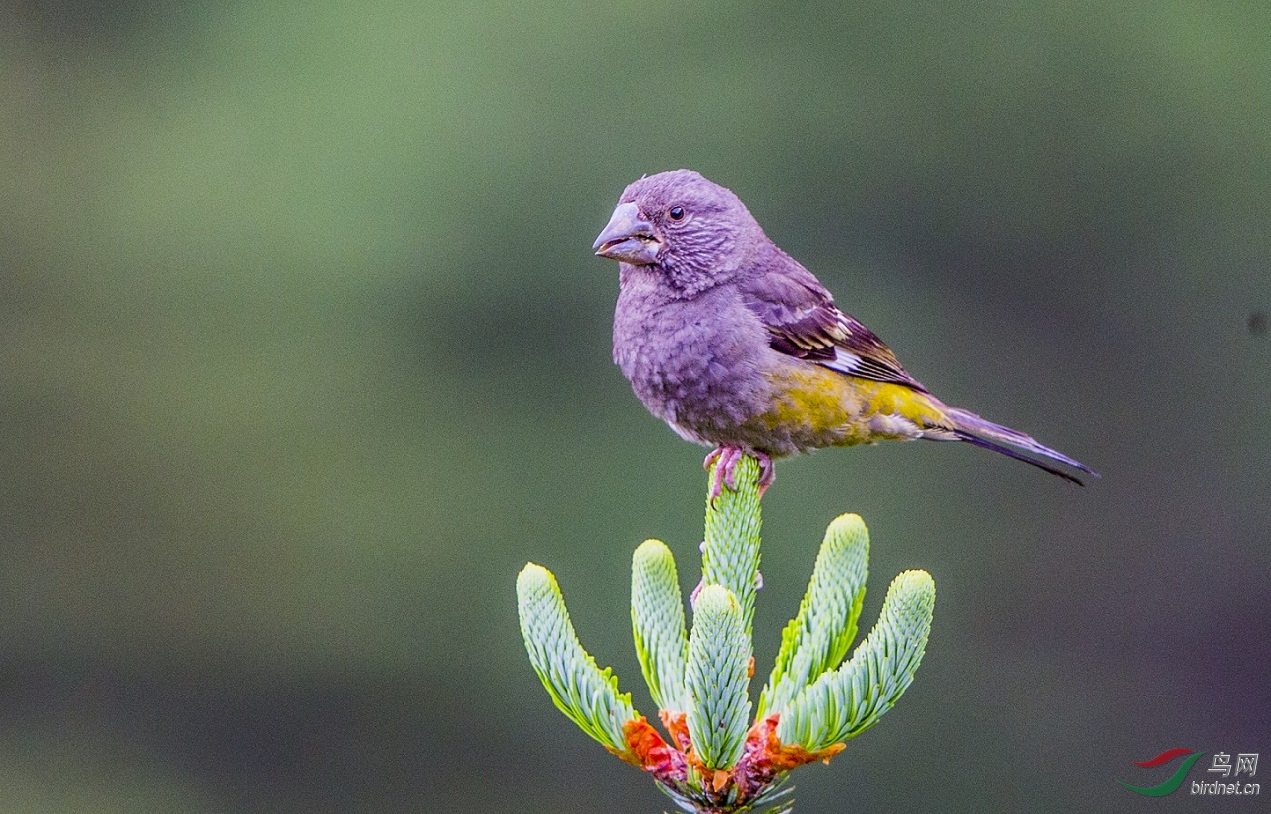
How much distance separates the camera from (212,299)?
7.80 metres

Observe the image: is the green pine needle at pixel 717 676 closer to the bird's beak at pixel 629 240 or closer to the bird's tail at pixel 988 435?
the bird's beak at pixel 629 240

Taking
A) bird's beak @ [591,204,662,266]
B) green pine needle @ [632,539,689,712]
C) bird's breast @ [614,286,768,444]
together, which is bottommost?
green pine needle @ [632,539,689,712]

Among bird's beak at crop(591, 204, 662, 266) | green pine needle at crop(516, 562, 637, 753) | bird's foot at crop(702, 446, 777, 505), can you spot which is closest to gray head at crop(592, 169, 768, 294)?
bird's beak at crop(591, 204, 662, 266)

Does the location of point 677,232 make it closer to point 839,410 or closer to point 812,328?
point 812,328

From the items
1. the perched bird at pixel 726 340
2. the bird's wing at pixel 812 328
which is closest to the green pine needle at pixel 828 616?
the perched bird at pixel 726 340

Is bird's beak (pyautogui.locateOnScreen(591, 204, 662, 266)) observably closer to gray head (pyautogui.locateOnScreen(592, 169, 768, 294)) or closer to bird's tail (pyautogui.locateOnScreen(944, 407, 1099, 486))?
gray head (pyautogui.locateOnScreen(592, 169, 768, 294))

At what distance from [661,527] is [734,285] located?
335 cm

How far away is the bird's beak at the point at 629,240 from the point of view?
3.50m

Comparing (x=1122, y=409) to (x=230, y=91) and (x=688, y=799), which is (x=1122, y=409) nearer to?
(x=230, y=91)

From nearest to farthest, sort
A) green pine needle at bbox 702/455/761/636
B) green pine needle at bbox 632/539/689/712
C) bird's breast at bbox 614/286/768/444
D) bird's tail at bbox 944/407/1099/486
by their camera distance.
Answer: green pine needle at bbox 632/539/689/712 → green pine needle at bbox 702/455/761/636 → bird's breast at bbox 614/286/768/444 → bird's tail at bbox 944/407/1099/486

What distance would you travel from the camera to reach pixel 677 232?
142 inches

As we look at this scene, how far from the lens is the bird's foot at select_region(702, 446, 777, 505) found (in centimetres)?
271

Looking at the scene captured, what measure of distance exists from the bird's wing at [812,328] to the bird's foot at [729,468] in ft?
1.03

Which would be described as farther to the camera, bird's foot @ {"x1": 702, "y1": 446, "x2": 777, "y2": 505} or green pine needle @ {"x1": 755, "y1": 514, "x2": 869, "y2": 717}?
bird's foot @ {"x1": 702, "y1": 446, "x2": 777, "y2": 505}
